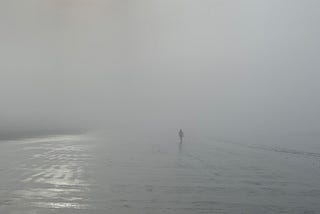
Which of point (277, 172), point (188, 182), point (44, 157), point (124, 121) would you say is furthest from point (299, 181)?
point (124, 121)

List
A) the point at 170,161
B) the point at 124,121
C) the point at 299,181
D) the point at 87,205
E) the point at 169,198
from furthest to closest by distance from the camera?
1. the point at 124,121
2. the point at 170,161
3. the point at 299,181
4. the point at 169,198
5. the point at 87,205

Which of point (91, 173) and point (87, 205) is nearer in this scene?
point (87, 205)

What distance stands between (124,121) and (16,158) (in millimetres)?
115939

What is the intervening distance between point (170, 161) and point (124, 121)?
4593 inches

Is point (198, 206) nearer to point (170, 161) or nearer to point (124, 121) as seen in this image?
point (170, 161)

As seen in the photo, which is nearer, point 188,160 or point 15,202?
point 15,202

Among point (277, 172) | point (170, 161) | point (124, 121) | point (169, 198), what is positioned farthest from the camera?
point (124, 121)

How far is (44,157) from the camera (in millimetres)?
32594

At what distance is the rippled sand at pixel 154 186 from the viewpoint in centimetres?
1634

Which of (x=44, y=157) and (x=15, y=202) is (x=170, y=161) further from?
(x=15, y=202)

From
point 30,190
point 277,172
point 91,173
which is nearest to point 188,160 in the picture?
point 277,172

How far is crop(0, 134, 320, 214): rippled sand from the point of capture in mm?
16344

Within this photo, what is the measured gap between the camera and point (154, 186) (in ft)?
68.1

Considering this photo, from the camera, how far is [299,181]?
77.5 feet
